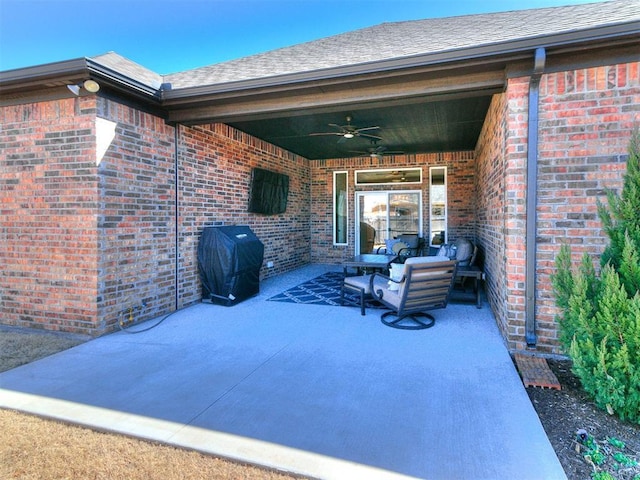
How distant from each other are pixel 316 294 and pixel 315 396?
3.66 metres

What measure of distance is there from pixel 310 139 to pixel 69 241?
4.95 meters

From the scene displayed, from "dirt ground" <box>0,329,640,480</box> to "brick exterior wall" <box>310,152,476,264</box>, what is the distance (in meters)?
6.94

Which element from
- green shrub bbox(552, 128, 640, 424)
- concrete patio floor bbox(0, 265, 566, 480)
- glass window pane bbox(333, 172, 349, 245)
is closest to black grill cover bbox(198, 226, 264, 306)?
concrete patio floor bbox(0, 265, 566, 480)

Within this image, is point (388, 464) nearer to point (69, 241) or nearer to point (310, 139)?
point (69, 241)

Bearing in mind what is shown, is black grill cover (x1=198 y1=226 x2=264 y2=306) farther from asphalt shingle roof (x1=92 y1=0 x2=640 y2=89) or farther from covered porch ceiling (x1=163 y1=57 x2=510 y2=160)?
asphalt shingle roof (x1=92 y1=0 x2=640 y2=89)

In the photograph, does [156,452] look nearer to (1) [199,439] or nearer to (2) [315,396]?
(1) [199,439]

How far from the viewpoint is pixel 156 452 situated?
2.07m

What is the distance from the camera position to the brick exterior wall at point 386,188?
356 inches

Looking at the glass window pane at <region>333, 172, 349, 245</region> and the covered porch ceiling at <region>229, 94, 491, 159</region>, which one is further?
the glass window pane at <region>333, 172, 349, 245</region>

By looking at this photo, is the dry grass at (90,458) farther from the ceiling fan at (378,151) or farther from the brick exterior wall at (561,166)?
the ceiling fan at (378,151)

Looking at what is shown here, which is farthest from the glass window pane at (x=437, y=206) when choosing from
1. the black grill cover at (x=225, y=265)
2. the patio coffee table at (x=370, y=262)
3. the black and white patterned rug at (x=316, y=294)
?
the black grill cover at (x=225, y=265)

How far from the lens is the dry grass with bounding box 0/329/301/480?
189cm

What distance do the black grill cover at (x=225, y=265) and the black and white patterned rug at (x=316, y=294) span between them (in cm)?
68

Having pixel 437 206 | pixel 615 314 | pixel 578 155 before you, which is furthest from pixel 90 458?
pixel 437 206
